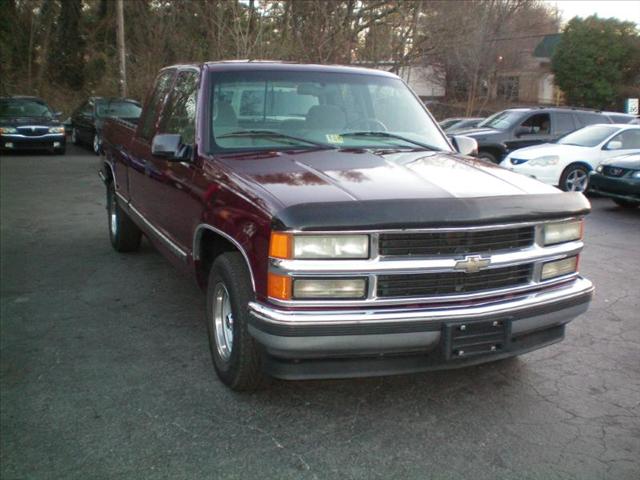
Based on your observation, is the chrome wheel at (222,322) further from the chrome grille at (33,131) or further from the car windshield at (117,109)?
the chrome grille at (33,131)

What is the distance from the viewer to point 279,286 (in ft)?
10.7

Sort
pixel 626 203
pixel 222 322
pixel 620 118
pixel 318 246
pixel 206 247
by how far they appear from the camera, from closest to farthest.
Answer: pixel 318 246
pixel 222 322
pixel 206 247
pixel 626 203
pixel 620 118

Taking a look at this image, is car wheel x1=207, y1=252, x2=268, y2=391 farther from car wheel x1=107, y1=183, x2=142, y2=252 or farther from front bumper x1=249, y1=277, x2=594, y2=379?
car wheel x1=107, y1=183, x2=142, y2=252

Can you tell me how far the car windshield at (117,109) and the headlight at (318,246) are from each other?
16.5m

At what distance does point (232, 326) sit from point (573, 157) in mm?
10660

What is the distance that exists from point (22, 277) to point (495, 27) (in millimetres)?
33394

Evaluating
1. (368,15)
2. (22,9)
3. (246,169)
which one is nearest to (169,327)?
(246,169)

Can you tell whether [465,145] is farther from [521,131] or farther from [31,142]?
[31,142]

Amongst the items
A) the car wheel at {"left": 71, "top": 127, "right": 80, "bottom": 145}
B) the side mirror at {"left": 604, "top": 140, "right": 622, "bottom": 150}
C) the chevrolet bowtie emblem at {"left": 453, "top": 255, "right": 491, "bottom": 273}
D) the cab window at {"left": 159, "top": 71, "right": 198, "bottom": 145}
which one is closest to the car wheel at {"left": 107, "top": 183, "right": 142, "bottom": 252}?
the cab window at {"left": 159, "top": 71, "right": 198, "bottom": 145}

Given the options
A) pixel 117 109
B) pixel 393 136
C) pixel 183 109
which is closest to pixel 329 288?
pixel 393 136

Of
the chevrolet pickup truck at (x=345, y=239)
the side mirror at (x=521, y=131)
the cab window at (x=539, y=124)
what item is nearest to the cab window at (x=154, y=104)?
the chevrolet pickup truck at (x=345, y=239)

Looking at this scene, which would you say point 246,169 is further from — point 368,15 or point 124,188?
point 368,15

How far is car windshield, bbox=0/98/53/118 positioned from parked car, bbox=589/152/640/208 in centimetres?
1463

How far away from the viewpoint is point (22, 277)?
251 inches
